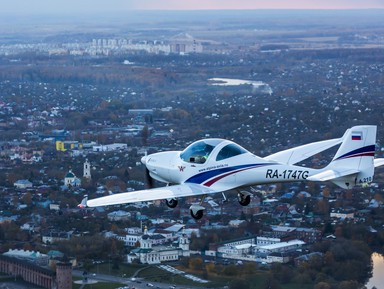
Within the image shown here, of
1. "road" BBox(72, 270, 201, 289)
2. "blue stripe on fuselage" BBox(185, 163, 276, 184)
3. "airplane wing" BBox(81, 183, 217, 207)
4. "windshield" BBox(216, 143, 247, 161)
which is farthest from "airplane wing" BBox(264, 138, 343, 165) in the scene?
"road" BBox(72, 270, 201, 289)

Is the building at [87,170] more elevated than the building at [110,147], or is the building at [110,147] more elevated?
the building at [87,170]

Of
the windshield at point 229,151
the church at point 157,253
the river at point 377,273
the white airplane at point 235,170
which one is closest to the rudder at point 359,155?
the white airplane at point 235,170

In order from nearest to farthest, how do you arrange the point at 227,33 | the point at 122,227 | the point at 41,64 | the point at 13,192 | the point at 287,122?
the point at 122,227, the point at 13,192, the point at 287,122, the point at 41,64, the point at 227,33

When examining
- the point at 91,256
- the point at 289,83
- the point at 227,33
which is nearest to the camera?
the point at 91,256

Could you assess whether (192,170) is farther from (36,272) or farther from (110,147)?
(110,147)

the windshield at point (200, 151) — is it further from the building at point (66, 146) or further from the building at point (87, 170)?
the building at point (66, 146)

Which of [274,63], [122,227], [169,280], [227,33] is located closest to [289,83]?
[274,63]

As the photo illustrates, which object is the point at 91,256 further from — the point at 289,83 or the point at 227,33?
the point at 227,33
